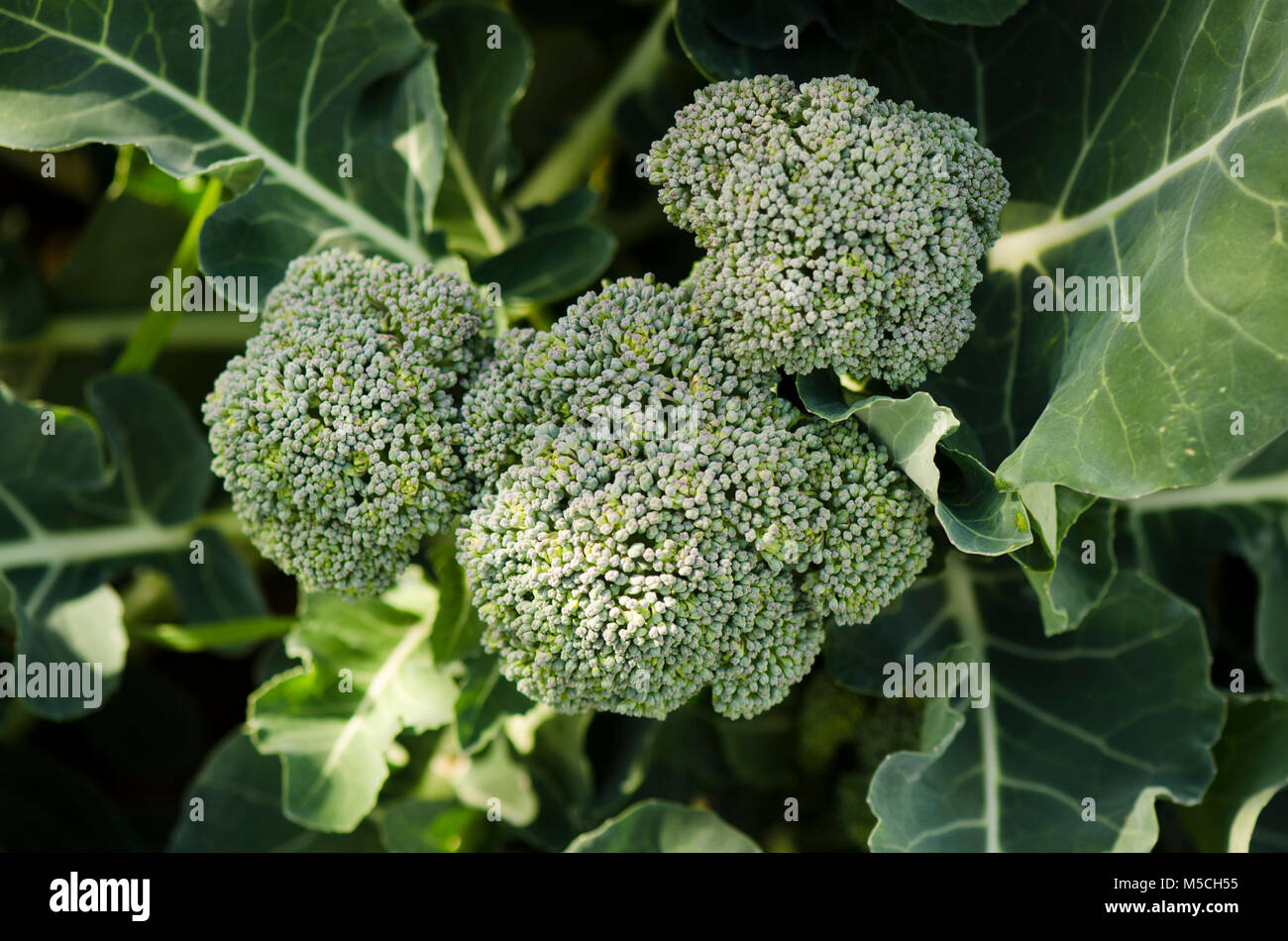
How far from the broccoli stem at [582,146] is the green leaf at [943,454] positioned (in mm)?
979

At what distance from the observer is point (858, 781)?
174cm

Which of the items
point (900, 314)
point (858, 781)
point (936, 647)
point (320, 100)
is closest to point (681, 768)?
point (858, 781)

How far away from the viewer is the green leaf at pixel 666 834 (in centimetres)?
144

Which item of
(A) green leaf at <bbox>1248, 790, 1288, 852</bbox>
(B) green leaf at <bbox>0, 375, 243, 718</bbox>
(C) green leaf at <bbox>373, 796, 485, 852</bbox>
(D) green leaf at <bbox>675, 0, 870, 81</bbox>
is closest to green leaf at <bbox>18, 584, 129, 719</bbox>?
(B) green leaf at <bbox>0, 375, 243, 718</bbox>

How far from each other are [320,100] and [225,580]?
0.90 metres

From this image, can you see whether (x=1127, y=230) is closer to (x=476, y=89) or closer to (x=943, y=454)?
(x=943, y=454)

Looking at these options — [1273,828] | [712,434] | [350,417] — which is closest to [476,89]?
[350,417]

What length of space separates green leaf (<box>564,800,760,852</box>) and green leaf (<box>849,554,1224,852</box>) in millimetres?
270

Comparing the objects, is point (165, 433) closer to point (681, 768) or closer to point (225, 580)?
point (225, 580)

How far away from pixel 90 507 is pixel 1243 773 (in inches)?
76.7

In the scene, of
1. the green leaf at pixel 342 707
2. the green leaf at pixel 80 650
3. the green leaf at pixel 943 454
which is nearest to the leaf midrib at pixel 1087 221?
the green leaf at pixel 943 454

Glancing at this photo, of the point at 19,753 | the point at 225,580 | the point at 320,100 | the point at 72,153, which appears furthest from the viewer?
the point at 72,153

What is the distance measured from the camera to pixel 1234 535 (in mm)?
1680

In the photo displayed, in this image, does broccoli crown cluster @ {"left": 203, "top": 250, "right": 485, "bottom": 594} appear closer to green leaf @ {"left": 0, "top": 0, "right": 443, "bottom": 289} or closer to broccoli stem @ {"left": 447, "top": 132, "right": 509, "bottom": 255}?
green leaf @ {"left": 0, "top": 0, "right": 443, "bottom": 289}
